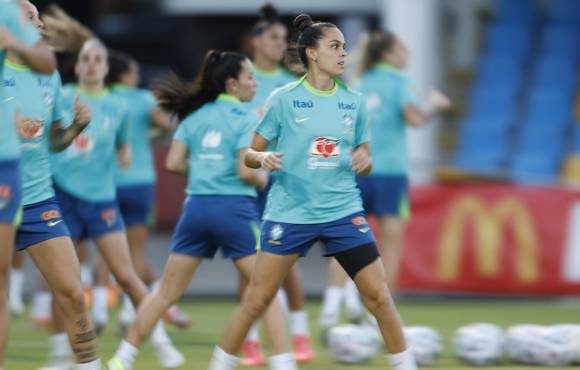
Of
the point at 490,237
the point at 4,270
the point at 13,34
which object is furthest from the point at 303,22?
the point at 490,237

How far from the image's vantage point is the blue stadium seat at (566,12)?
20.4 metres

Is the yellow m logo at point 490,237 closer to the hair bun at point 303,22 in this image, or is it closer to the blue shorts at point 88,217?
the blue shorts at point 88,217

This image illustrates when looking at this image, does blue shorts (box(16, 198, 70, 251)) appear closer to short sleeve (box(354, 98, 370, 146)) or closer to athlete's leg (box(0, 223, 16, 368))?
athlete's leg (box(0, 223, 16, 368))

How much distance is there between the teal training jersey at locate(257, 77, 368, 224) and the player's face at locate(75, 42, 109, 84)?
2642mm

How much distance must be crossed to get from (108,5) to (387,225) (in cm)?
1411

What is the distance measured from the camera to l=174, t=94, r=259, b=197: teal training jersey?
8.65 m

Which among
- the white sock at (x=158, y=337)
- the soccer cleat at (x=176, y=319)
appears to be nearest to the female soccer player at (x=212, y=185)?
the white sock at (x=158, y=337)

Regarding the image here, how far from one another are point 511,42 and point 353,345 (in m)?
12.1

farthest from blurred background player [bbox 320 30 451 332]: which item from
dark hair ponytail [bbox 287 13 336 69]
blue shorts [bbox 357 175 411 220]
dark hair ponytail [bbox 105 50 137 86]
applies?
dark hair ponytail [bbox 287 13 336 69]

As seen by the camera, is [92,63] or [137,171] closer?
[92,63]

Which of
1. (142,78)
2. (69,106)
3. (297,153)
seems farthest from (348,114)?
(142,78)

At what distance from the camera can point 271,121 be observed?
7672mm

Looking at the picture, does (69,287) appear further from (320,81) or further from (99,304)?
(99,304)

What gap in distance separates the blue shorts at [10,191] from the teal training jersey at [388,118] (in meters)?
5.04
